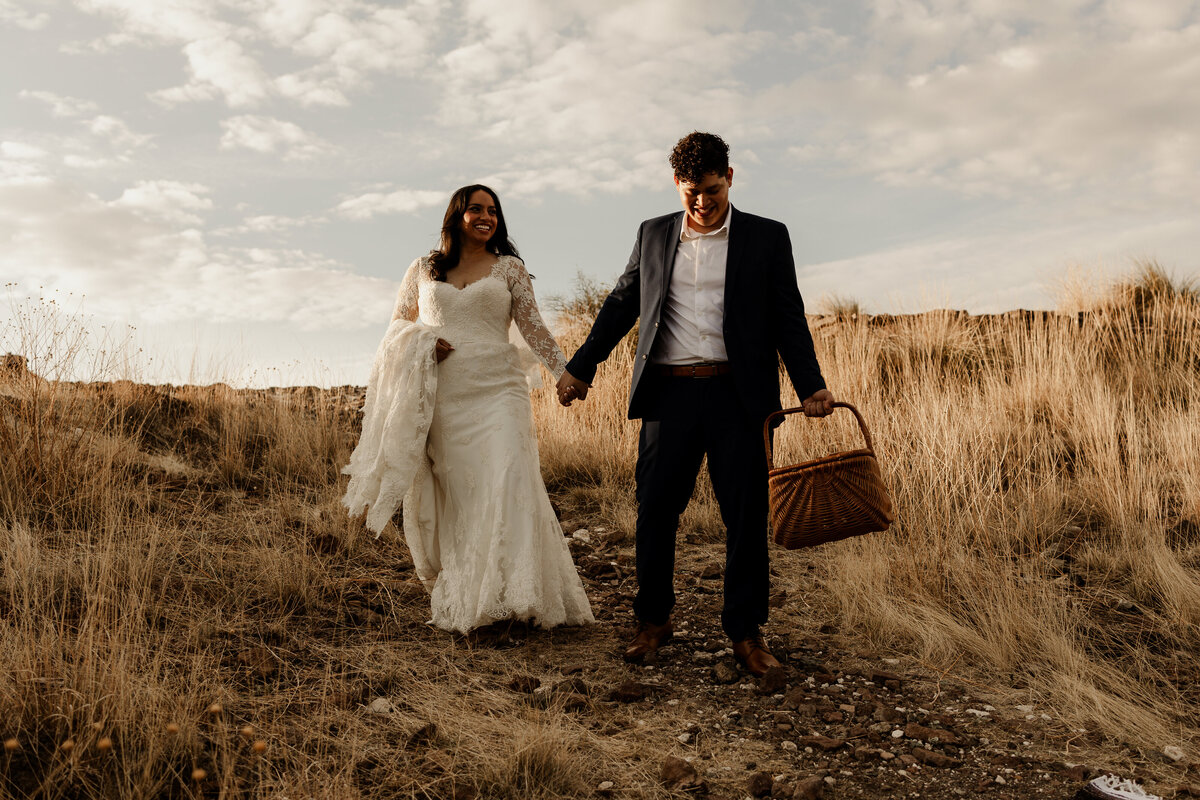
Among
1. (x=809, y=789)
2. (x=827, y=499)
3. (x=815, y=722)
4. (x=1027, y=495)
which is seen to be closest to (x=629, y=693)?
(x=815, y=722)

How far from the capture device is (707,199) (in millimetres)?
3496

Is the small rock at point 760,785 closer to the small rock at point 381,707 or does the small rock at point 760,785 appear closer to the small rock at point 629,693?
the small rock at point 629,693

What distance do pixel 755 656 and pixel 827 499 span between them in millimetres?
816

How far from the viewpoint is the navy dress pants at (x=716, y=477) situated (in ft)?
Answer: 11.5

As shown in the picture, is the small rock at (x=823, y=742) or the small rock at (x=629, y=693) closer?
the small rock at (x=823, y=742)

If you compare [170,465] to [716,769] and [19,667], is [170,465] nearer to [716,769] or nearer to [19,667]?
[19,667]

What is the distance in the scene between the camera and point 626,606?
4.78 metres

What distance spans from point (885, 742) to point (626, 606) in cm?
188

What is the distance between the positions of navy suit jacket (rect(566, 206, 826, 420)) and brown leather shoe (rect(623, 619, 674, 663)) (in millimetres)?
972

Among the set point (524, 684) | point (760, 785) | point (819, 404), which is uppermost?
point (819, 404)

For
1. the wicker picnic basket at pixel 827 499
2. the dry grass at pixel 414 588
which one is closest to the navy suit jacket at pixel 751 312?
the wicker picnic basket at pixel 827 499

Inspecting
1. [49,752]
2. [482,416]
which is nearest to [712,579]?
[482,416]

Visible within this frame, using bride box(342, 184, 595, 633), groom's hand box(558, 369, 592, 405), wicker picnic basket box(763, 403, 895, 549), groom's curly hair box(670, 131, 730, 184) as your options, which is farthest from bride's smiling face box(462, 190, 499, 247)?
wicker picnic basket box(763, 403, 895, 549)

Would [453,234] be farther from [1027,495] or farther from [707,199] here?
[1027,495]
